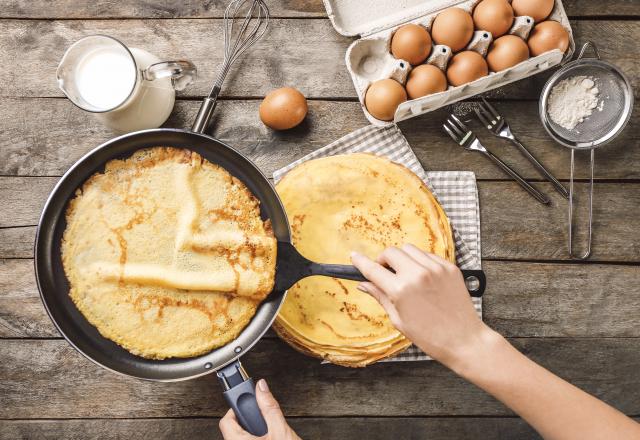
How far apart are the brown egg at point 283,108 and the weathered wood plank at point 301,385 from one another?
0.51 meters

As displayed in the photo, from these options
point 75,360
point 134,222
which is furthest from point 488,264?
point 75,360

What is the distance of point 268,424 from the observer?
0.96 metres

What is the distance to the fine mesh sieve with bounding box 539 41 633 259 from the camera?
1.25 meters

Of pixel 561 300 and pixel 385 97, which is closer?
pixel 385 97

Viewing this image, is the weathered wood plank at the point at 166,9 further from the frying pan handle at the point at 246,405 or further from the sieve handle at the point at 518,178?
the frying pan handle at the point at 246,405

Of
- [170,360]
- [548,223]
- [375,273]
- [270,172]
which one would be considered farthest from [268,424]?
[548,223]

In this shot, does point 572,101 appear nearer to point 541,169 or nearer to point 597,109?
point 597,109

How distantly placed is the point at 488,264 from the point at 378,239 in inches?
12.4

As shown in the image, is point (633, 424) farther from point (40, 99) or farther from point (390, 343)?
point (40, 99)

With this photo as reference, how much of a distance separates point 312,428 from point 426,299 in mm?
615

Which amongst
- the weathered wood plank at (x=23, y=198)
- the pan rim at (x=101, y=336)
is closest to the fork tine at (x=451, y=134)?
the pan rim at (x=101, y=336)

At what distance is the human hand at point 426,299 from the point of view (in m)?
0.83

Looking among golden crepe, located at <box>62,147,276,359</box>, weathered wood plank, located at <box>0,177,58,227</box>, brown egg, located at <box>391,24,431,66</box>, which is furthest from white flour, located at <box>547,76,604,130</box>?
weathered wood plank, located at <box>0,177,58,227</box>

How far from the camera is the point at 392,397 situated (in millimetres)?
1290
